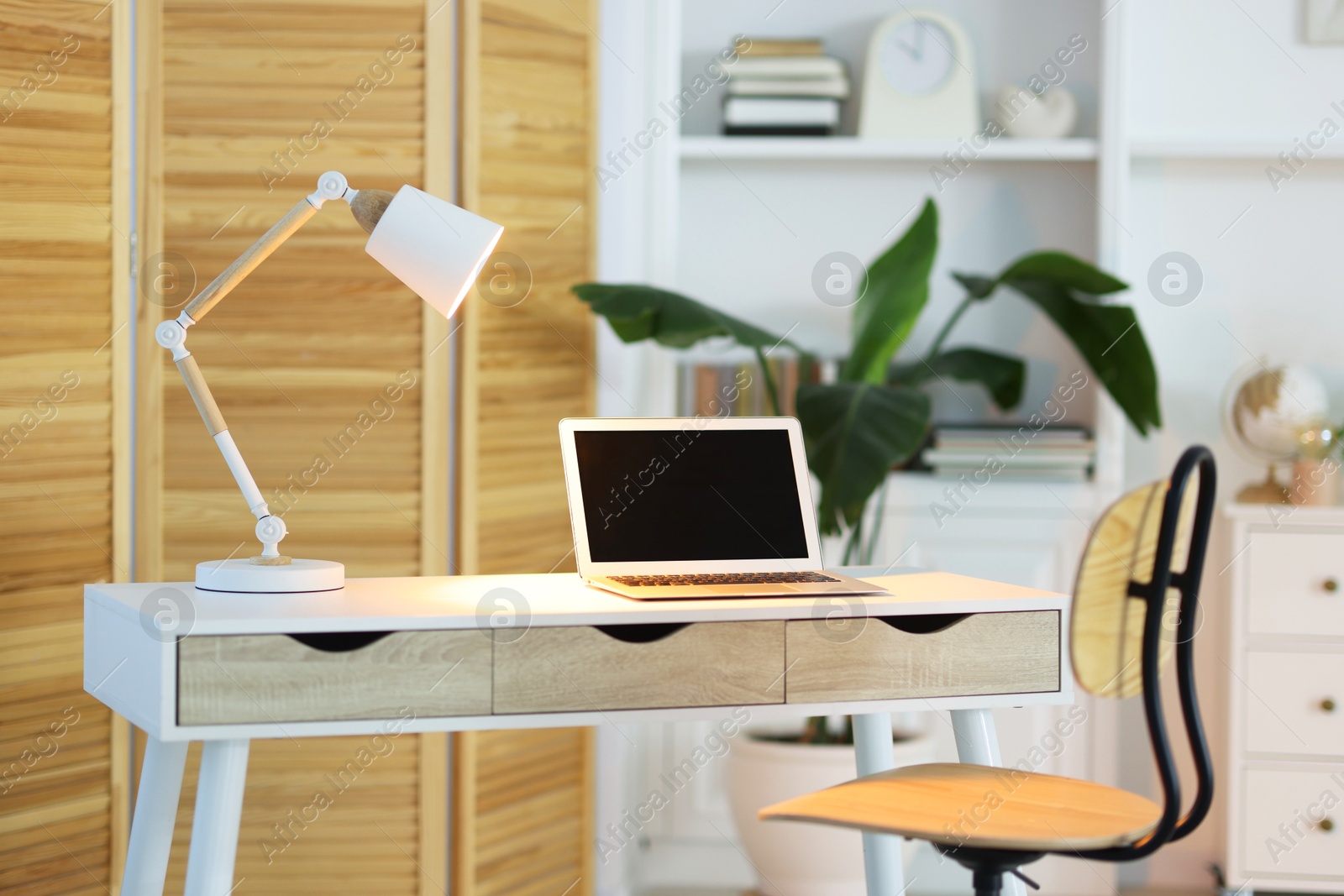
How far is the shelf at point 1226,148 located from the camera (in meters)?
2.92

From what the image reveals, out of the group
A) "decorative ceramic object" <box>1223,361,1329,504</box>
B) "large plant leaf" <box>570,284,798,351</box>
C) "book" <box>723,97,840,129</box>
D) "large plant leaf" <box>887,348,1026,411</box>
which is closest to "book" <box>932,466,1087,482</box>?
"large plant leaf" <box>887,348,1026,411</box>

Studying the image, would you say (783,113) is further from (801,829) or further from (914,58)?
(801,829)

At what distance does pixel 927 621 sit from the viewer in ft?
5.51

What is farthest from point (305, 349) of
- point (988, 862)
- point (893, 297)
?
point (988, 862)

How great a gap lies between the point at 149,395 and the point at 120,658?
0.88m

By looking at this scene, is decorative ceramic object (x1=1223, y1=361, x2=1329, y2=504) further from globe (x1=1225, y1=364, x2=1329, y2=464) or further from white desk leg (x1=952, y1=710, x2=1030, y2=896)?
white desk leg (x1=952, y1=710, x2=1030, y2=896)

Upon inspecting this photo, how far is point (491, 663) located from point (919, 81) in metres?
2.13

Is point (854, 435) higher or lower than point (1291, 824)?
higher

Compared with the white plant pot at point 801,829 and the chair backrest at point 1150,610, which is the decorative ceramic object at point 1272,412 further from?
the chair backrest at point 1150,610

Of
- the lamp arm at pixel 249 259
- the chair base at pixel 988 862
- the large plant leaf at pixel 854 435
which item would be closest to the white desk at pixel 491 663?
the chair base at pixel 988 862

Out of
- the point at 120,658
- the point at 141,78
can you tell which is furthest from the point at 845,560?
the point at 141,78

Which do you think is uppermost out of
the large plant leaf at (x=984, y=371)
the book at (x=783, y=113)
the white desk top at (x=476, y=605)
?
the book at (x=783, y=113)

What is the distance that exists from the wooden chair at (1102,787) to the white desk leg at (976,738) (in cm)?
22

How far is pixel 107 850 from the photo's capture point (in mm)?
2193
